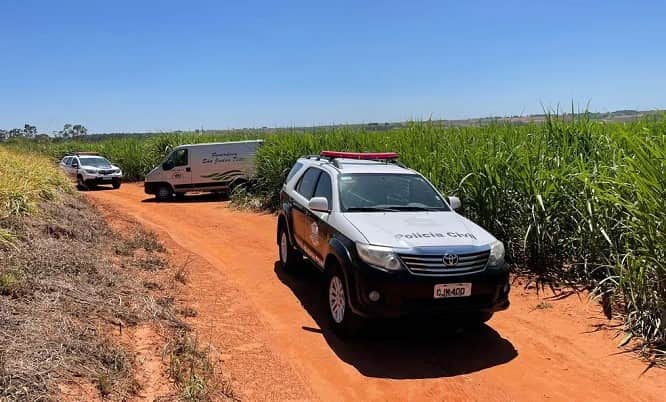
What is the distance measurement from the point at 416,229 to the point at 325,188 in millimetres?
1730

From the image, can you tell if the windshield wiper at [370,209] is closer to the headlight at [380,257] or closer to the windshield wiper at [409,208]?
the windshield wiper at [409,208]

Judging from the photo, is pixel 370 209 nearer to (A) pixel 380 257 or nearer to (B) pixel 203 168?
(A) pixel 380 257

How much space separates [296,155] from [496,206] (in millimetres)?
8790

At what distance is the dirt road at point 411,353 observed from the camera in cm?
449

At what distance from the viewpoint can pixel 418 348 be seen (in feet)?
17.6

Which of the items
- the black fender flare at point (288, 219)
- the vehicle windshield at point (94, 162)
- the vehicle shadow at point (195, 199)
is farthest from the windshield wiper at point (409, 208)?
the vehicle windshield at point (94, 162)

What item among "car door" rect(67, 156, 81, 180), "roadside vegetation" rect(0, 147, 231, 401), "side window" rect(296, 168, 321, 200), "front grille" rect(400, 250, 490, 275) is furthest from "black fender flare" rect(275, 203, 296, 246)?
"car door" rect(67, 156, 81, 180)

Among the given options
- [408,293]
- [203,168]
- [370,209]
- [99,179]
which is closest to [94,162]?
[99,179]

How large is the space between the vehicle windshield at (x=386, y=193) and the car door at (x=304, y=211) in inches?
28.4

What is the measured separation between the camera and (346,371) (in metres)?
4.84

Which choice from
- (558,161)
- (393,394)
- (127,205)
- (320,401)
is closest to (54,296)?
(320,401)

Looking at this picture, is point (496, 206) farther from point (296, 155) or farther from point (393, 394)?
point (296, 155)

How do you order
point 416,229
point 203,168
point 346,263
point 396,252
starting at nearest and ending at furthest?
1. point 396,252
2. point 346,263
3. point 416,229
4. point 203,168

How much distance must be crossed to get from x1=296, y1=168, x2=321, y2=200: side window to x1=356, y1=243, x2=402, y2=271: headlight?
7.77ft
